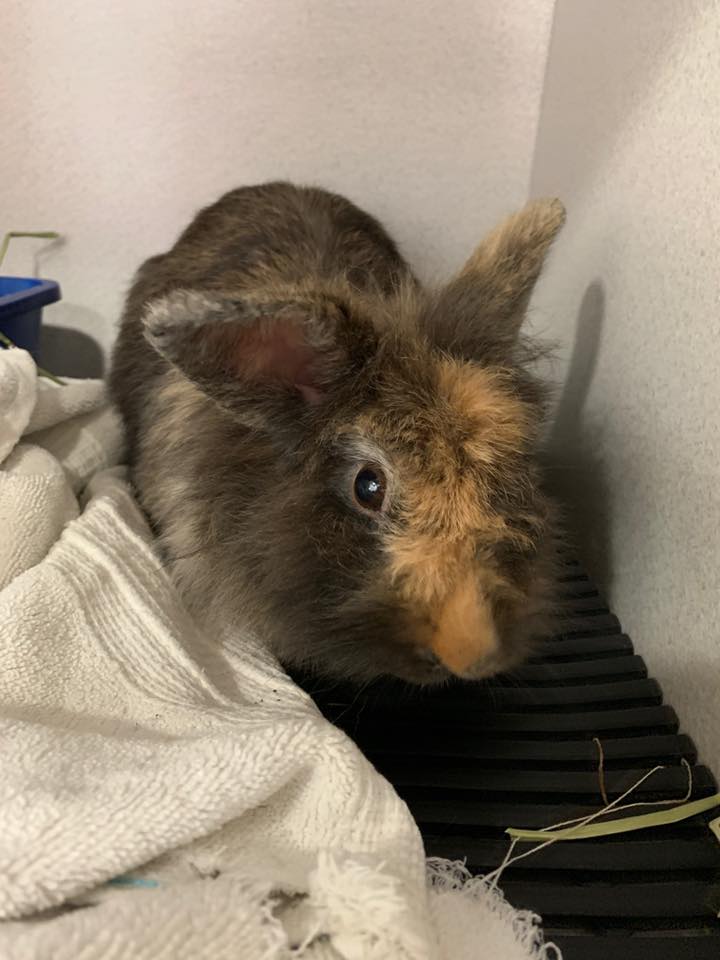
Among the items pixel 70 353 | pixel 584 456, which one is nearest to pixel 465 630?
pixel 584 456

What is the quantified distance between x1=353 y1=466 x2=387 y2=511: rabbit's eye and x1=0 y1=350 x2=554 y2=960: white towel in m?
0.34

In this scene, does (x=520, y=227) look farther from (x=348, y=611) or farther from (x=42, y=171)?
(x=42, y=171)

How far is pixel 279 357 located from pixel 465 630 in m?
0.51

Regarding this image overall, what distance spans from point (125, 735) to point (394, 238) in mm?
1922

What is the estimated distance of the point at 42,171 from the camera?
251 centimetres

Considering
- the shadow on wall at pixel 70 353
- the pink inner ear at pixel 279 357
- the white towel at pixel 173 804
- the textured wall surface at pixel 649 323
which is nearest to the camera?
the white towel at pixel 173 804

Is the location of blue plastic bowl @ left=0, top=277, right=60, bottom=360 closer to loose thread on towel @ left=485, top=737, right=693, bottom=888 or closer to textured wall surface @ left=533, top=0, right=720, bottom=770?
textured wall surface @ left=533, top=0, right=720, bottom=770

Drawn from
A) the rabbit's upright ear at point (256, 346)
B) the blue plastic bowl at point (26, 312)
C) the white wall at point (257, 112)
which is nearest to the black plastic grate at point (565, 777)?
the rabbit's upright ear at point (256, 346)

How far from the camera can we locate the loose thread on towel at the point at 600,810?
1.06m

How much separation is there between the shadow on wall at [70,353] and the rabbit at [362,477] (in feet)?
4.79

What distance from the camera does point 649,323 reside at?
5.16 feet

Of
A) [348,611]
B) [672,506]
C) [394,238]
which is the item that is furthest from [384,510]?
[394,238]

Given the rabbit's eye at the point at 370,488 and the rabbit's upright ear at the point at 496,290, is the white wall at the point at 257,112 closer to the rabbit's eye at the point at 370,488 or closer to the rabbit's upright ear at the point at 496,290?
the rabbit's upright ear at the point at 496,290

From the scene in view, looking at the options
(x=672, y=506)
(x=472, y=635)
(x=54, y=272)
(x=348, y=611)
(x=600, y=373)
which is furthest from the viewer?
(x=54, y=272)
